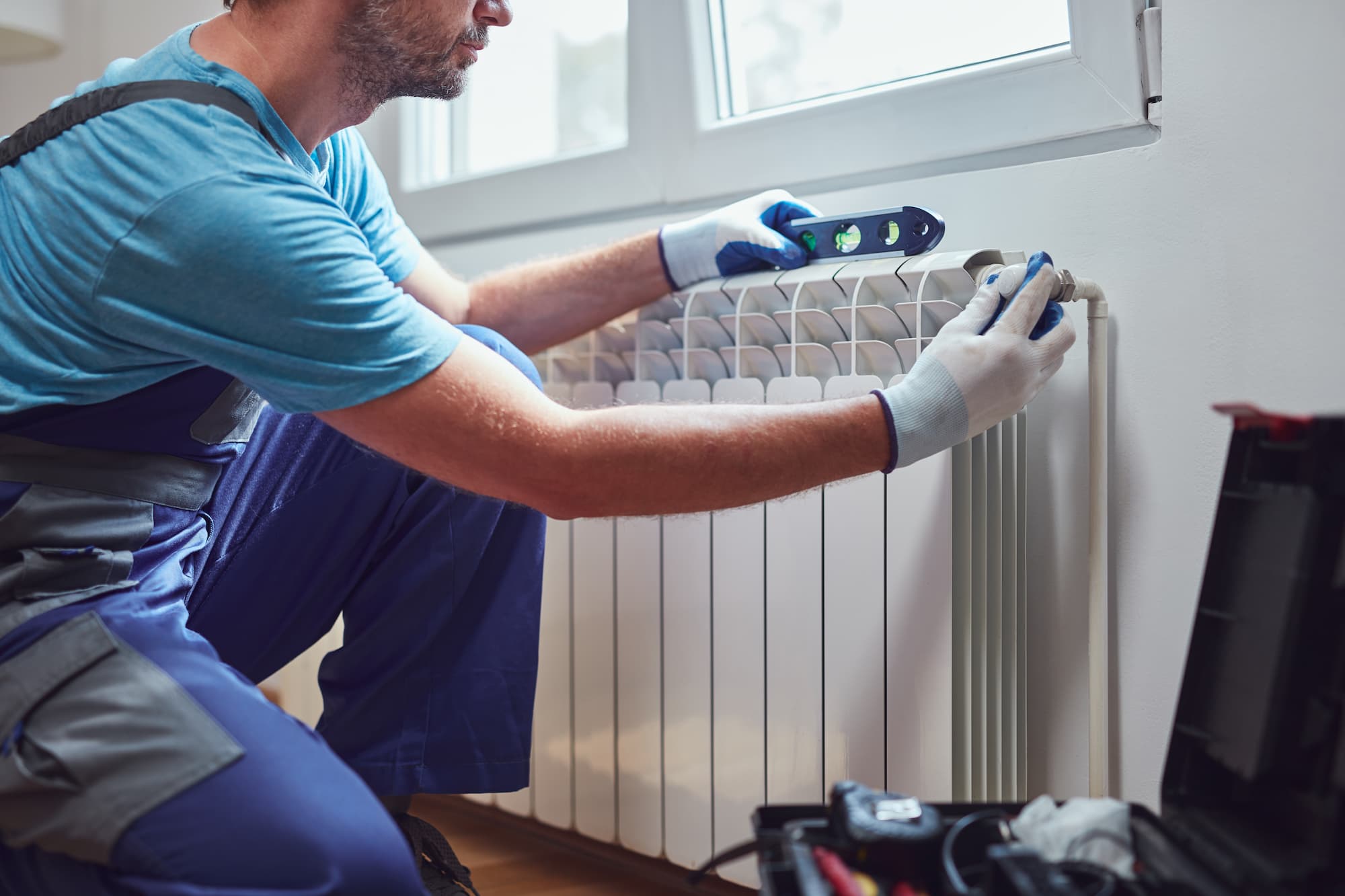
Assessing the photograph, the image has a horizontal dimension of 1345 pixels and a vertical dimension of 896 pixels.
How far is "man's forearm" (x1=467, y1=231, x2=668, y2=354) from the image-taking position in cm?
126

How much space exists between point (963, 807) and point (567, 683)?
719mm

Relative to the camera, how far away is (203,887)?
73 centimetres

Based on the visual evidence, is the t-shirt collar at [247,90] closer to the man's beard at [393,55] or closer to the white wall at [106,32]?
the man's beard at [393,55]

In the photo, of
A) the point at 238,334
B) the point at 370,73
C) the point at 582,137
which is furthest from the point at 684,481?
the point at 582,137

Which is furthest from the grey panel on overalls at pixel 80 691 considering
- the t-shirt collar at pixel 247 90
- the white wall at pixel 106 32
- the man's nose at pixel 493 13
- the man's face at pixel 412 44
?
the white wall at pixel 106 32

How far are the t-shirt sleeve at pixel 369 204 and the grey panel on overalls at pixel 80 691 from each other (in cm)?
41

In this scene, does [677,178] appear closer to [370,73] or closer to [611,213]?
[611,213]

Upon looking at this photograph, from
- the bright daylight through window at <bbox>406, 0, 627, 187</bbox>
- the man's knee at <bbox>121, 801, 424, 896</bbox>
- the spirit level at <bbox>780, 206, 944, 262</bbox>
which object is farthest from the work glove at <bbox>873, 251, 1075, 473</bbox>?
the bright daylight through window at <bbox>406, 0, 627, 187</bbox>

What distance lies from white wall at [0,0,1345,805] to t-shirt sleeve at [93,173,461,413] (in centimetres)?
64

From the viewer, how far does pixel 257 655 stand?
1.13 metres

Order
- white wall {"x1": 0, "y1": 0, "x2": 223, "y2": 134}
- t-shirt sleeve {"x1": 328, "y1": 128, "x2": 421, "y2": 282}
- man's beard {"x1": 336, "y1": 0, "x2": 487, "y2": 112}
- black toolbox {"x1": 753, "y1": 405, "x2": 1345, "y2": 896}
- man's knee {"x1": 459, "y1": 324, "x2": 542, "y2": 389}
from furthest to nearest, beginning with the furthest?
1. white wall {"x1": 0, "y1": 0, "x2": 223, "y2": 134}
2. t-shirt sleeve {"x1": 328, "y1": 128, "x2": 421, "y2": 282}
3. man's knee {"x1": 459, "y1": 324, "x2": 542, "y2": 389}
4. man's beard {"x1": 336, "y1": 0, "x2": 487, "y2": 112}
5. black toolbox {"x1": 753, "y1": 405, "x2": 1345, "y2": 896}

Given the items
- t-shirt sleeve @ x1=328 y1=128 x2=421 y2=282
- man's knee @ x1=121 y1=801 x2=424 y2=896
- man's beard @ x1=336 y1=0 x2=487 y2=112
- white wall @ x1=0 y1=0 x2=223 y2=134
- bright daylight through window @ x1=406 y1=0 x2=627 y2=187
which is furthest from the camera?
white wall @ x1=0 y1=0 x2=223 y2=134

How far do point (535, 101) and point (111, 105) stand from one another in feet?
3.21

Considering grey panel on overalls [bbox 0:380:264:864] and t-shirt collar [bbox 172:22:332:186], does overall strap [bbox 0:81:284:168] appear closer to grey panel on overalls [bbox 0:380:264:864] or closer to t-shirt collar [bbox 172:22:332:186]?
t-shirt collar [bbox 172:22:332:186]
